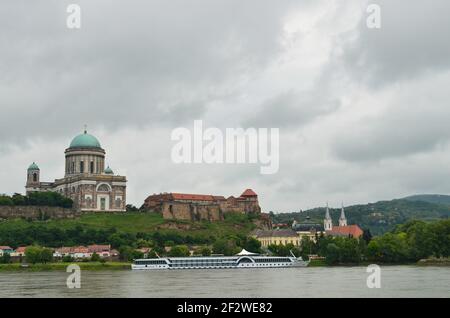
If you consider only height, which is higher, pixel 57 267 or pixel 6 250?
pixel 6 250

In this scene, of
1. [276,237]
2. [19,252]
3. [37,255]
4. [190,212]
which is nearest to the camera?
[37,255]

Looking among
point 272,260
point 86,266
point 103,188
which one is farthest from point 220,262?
point 103,188

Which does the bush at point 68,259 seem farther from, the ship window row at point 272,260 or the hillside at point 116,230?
the ship window row at point 272,260

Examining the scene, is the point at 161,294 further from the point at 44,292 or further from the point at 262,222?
the point at 262,222

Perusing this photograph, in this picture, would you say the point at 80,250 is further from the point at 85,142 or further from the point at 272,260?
the point at 85,142

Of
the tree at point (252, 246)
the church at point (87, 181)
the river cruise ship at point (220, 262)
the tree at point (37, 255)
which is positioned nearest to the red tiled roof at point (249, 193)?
the church at point (87, 181)

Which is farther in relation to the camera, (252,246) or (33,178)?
(33,178)
